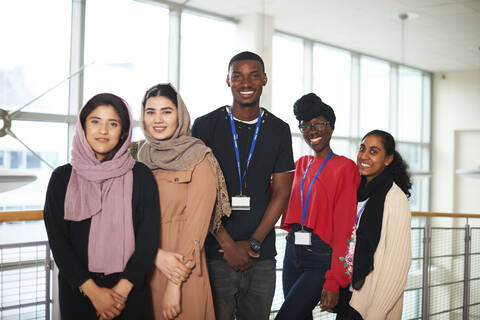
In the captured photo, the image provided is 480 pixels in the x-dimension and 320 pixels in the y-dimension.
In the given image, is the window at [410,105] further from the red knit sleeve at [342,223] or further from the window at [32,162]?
the red knit sleeve at [342,223]

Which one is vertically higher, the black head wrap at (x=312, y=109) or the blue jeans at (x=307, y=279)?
the black head wrap at (x=312, y=109)

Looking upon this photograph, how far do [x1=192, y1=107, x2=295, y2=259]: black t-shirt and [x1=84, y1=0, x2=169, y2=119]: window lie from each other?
3121 mm

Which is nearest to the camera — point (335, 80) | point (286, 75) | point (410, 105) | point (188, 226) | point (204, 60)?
point (188, 226)

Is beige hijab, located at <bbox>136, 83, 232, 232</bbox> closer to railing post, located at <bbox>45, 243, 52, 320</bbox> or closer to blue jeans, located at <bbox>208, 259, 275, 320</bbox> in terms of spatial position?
blue jeans, located at <bbox>208, 259, 275, 320</bbox>

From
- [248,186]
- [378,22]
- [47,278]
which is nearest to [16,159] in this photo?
[47,278]

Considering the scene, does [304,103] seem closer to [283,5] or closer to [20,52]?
[20,52]

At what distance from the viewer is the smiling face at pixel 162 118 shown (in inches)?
66.8

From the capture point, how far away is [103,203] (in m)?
1.55

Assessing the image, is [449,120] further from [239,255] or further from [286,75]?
[239,255]

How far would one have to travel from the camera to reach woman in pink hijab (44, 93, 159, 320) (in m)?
1.50

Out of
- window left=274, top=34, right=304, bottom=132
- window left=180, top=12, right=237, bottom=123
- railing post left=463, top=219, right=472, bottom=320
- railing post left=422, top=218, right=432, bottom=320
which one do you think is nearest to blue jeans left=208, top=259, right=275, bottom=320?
railing post left=422, top=218, right=432, bottom=320

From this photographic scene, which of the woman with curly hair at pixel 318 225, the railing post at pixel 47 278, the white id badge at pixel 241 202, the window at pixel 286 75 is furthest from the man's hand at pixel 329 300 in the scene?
the window at pixel 286 75

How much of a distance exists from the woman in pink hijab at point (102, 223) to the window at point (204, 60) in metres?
4.43

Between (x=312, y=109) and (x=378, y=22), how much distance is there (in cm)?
518
